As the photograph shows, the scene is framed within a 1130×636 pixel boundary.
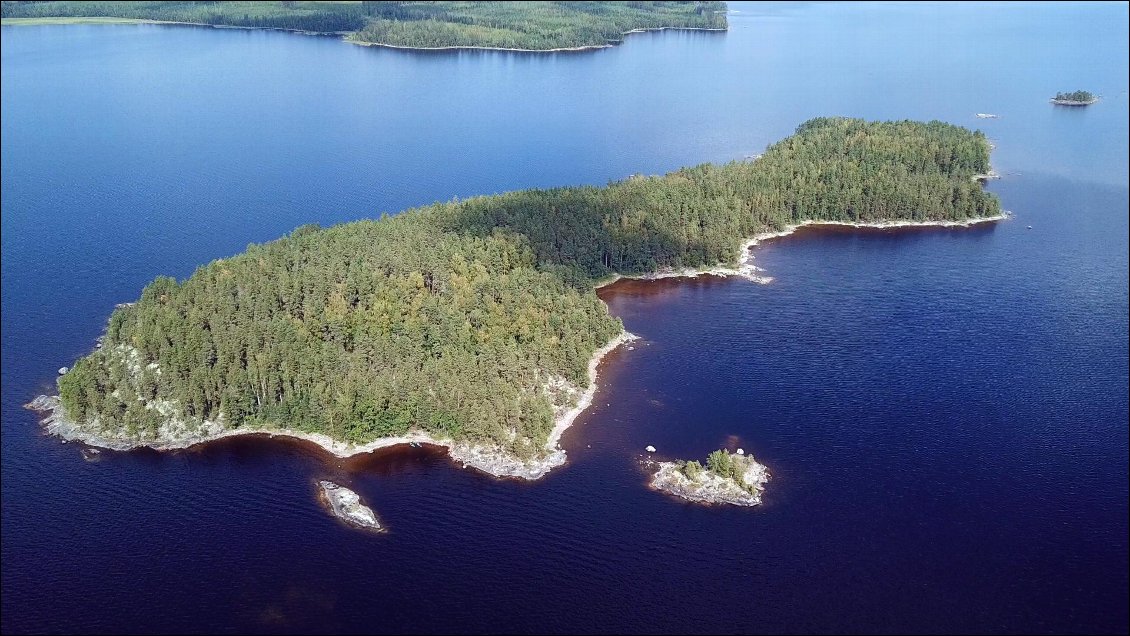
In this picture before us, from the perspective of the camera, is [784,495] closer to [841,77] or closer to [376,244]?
[376,244]

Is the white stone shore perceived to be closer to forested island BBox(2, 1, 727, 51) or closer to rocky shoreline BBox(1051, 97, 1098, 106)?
rocky shoreline BBox(1051, 97, 1098, 106)

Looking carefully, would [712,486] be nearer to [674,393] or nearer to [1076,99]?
[674,393]

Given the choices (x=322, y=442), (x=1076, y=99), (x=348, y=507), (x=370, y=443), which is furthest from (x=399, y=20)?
(x=348, y=507)

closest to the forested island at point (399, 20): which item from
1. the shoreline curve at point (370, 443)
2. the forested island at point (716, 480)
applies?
the shoreline curve at point (370, 443)

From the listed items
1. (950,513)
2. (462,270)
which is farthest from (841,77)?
(950,513)

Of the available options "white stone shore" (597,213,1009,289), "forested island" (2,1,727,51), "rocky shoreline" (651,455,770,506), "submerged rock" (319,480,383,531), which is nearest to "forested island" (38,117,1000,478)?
"white stone shore" (597,213,1009,289)

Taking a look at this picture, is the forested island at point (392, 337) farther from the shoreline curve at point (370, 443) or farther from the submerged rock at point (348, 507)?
the submerged rock at point (348, 507)

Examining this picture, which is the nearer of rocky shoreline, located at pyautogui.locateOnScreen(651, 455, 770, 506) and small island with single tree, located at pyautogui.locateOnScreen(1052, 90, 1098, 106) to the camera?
rocky shoreline, located at pyautogui.locateOnScreen(651, 455, 770, 506)
